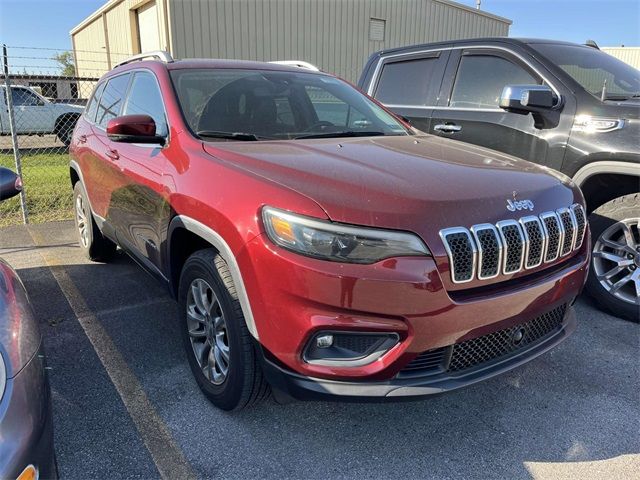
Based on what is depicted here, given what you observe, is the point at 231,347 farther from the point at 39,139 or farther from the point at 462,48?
the point at 39,139

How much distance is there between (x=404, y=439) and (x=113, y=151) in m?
2.74

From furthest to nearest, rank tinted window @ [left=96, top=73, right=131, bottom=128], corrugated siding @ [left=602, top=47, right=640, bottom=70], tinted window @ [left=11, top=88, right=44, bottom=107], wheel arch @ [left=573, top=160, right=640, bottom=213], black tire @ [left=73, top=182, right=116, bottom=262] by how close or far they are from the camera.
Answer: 1. corrugated siding @ [left=602, top=47, right=640, bottom=70]
2. tinted window @ [left=11, top=88, right=44, bottom=107]
3. black tire @ [left=73, top=182, right=116, bottom=262]
4. tinted window @ [left=96, top=73, right=131, bottom=128]
5. wheel arch @ [left=573, top=160, right=640, bottom=213]

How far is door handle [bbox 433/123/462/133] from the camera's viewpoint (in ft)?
14.5

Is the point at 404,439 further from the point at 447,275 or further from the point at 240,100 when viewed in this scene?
the point at 240,100

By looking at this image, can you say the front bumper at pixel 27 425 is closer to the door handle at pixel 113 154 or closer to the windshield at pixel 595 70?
the door handle at pixel 113 154

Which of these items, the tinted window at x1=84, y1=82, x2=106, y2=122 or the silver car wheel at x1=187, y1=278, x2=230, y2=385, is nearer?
the silver car wheel at x1=187, y1=278, x2=230, y2=385

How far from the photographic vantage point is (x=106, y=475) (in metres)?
2.13

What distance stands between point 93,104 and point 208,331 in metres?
3.04

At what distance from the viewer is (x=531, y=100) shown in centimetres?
364

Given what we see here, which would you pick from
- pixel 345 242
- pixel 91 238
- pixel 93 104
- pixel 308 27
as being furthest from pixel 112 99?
pixel 308 27

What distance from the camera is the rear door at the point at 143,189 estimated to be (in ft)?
9.37

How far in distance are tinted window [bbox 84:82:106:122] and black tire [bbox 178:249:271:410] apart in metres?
2.65

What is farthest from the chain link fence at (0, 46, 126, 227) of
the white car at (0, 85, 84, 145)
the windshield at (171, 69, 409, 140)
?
the windshield at (171, 69, 409, 140)

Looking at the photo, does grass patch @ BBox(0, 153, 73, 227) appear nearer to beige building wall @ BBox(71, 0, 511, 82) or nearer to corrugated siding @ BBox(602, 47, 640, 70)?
beige building wall @ BBox(71, 0, 511, 82)
